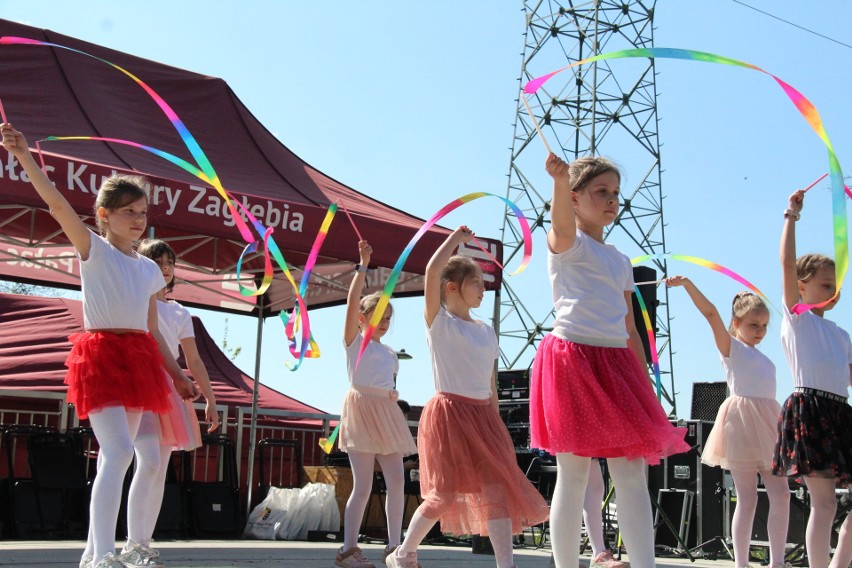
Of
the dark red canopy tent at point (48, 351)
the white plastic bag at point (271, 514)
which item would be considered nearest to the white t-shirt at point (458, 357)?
the white plastic bag at point (271, 514)

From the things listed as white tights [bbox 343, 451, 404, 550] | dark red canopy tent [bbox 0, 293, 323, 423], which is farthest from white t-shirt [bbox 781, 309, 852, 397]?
dark red canopy tent [bbox 0, 293, 323, 423]

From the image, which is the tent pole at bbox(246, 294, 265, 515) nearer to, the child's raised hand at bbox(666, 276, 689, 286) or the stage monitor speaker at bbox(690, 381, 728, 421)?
the stage monitor speaker at bbox(690, 381, 728, 421)

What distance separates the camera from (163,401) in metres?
4.01

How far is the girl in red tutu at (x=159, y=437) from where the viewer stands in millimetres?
4164

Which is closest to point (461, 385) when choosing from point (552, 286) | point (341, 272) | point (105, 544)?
point (552, 286)

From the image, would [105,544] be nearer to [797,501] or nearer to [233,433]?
[797,501]

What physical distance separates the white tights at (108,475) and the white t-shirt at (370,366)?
195 centimetres

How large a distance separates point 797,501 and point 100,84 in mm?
6477

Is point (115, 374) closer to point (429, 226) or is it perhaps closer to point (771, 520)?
point (429, 226)

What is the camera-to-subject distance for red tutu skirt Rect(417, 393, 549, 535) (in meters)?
4.16

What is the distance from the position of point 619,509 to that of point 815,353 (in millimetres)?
1620

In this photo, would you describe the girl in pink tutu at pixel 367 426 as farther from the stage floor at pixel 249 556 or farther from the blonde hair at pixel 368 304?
the stage floor at pixel 249 556

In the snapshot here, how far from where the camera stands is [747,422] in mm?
5199

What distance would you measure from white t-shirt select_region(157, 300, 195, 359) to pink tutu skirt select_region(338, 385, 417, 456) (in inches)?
42.3
